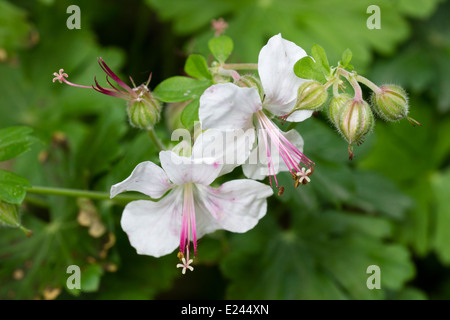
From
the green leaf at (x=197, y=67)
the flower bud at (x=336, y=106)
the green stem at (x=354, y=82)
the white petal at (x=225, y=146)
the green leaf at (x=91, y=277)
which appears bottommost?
the green leaf at (x=91, y=277)

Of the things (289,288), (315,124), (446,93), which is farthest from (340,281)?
(446,93)

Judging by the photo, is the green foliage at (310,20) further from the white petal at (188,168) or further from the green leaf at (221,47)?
the white petal at (188,168)

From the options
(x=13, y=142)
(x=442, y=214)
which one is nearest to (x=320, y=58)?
(x=13, y=142)

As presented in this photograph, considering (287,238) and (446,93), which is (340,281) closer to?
(287,238)

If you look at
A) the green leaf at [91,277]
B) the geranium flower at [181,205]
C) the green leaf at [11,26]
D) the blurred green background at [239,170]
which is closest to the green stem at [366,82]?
the geranium flower at [181,205]

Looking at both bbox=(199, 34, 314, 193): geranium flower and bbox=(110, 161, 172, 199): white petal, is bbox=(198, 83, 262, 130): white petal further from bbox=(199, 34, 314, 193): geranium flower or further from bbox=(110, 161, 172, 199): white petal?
bbox=(110, 161, 172, 199): white petal
